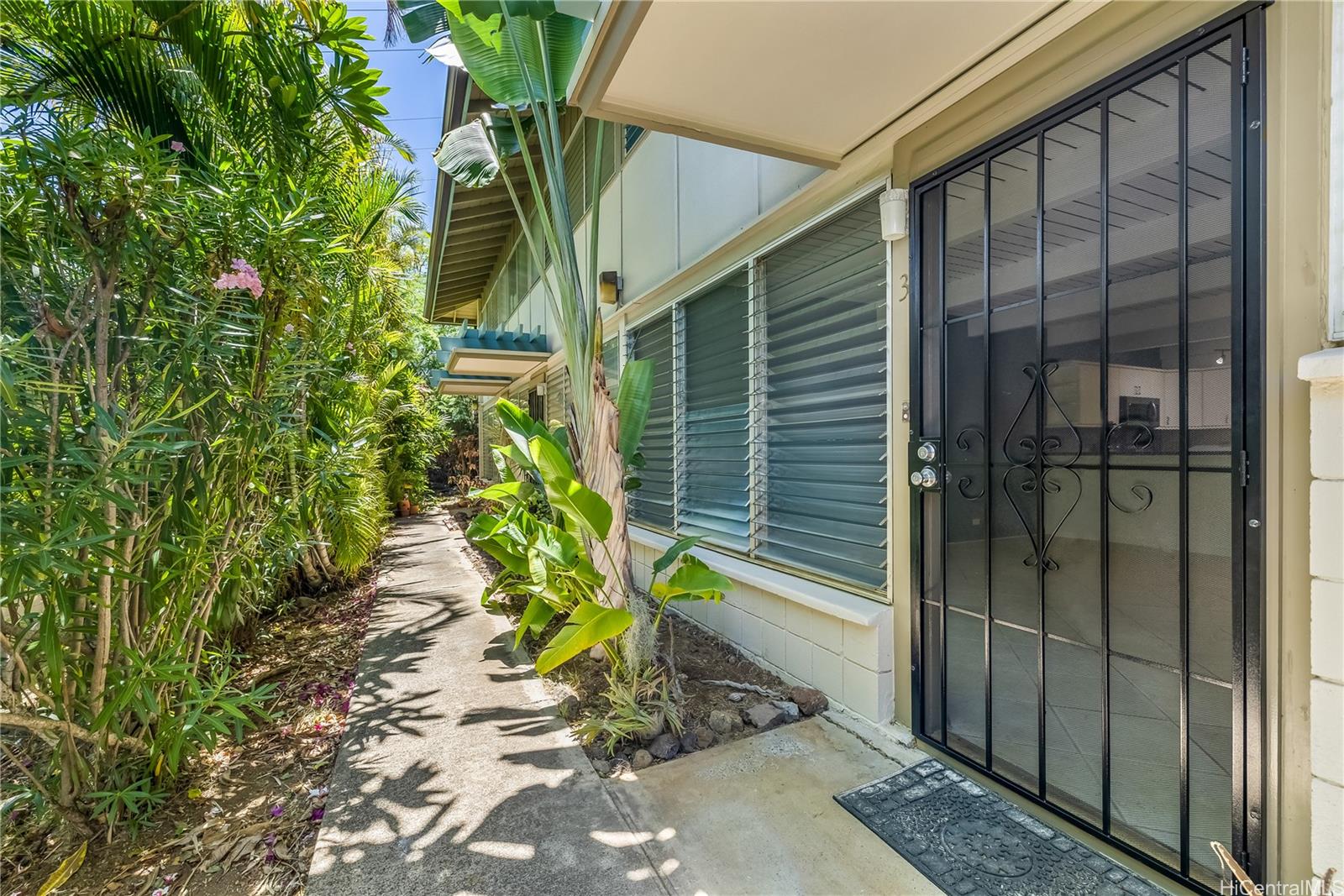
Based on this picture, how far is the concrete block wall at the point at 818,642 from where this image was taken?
3.12 m

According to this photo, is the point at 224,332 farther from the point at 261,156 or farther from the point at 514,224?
the point at 514,224

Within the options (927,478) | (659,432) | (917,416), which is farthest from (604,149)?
(927,478)

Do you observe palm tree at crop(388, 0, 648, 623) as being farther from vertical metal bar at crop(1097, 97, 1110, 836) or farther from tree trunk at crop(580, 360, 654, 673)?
vertical metal bar at crop(1097, 97, 1110, 836)

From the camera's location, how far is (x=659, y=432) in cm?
618

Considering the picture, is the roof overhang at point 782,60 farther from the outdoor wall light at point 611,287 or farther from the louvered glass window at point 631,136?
the outdoor wall light at point 611,287

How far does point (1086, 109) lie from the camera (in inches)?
88.4

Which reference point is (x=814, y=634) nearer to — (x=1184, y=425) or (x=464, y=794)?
(x=464, y=794)

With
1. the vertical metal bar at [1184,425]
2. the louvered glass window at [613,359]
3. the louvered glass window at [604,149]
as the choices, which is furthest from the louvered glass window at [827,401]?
the louvered glass window at [604,149]

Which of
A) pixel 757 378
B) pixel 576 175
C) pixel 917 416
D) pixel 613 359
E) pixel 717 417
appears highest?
pixel 576 175

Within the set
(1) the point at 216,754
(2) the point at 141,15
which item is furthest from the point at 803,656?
(2) the point at 141,15

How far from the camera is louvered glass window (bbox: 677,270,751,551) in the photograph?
457cm

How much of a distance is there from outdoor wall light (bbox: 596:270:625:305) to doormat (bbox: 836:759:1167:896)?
217 inches

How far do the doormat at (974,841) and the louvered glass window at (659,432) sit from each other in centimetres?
337

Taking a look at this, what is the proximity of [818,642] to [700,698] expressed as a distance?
2.72 feet
